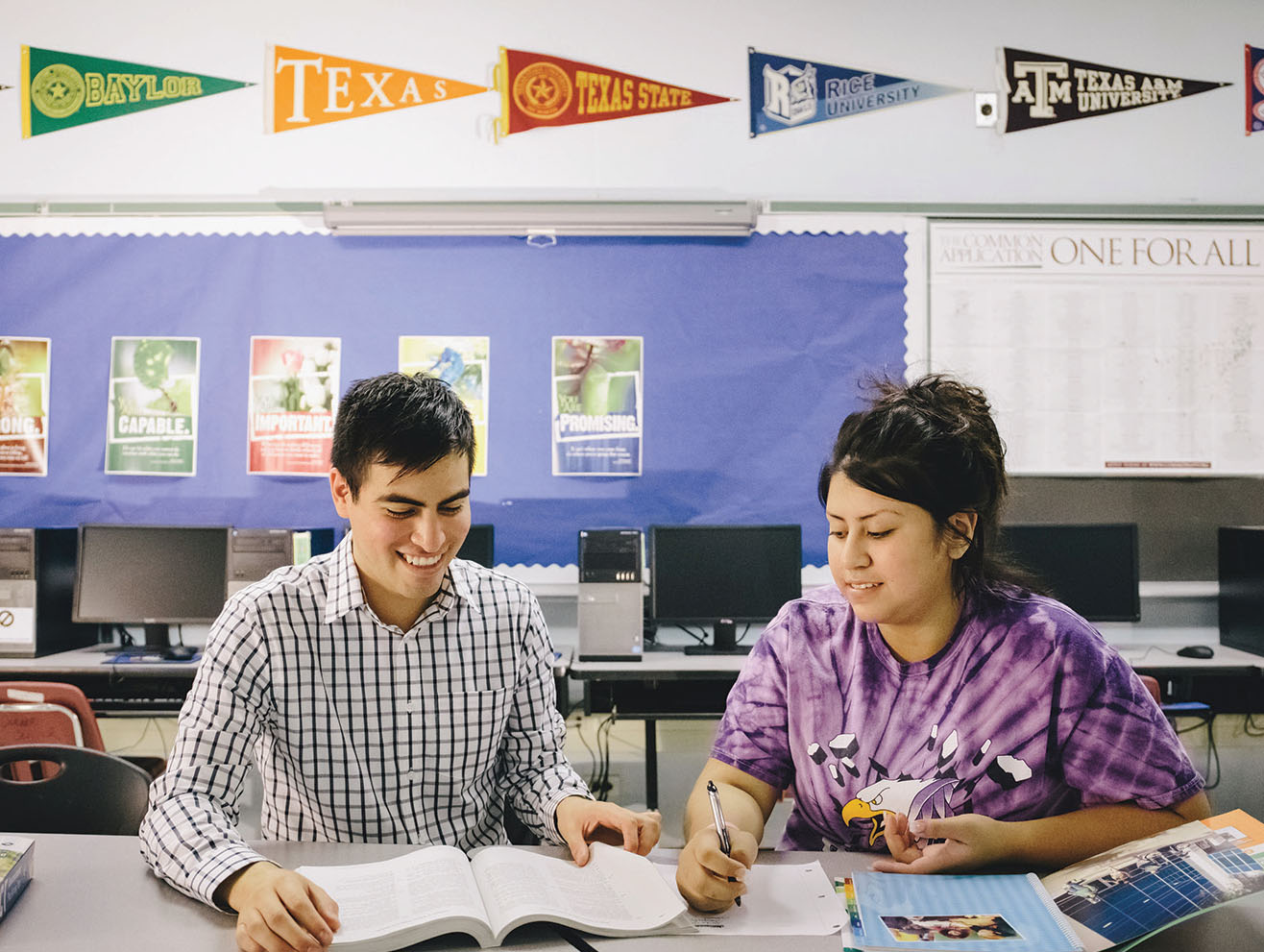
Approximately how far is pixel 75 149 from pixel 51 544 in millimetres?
1418

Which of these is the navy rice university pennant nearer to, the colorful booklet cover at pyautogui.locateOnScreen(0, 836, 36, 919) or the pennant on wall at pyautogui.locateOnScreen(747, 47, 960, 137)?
the pennant on wall at pyautogui.locateOnScreen(747, 47, 960, 137)

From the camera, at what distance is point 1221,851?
1.00 meters

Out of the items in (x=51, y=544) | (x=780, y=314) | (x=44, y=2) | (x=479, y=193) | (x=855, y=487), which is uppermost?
(x=44, y=2)

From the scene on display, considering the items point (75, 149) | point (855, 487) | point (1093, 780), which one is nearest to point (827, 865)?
point (1093, 780)

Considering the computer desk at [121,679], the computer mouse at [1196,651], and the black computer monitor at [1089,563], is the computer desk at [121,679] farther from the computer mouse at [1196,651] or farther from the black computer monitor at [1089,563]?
the computer mouse at [1196,651]

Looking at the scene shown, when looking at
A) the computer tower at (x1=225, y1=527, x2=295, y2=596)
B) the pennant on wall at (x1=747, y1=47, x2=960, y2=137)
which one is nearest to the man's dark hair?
the computer tower at (x1=225, y1=527, x2=295, y2=596)

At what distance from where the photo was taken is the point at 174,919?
3.32 ft

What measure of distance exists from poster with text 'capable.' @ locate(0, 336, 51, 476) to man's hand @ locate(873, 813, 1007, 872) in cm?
330

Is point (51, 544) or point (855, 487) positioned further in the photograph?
point (51, 544)

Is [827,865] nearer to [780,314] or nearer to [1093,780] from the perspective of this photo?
[1093,780]

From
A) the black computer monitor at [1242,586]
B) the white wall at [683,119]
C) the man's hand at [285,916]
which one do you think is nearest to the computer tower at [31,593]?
the white wall at [683,119]

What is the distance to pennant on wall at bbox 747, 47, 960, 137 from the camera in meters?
3.27

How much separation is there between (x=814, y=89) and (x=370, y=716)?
9.05ft

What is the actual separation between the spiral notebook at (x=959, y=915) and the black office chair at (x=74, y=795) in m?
1.10
